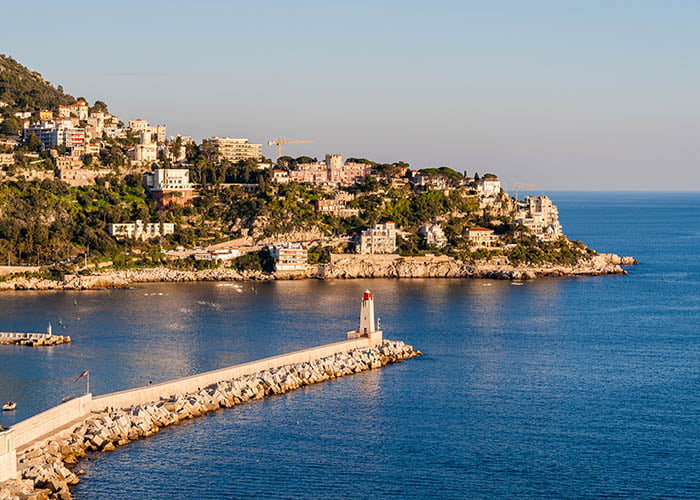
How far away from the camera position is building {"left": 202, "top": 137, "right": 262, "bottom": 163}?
303 ft

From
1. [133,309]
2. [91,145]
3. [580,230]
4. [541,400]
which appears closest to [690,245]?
[580,230]

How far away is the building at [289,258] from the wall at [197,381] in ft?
97.7

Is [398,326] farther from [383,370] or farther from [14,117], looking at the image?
[14,117]

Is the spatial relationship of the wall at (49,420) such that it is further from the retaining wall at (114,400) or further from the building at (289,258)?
the building at (289,258)

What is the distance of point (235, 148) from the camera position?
306ft

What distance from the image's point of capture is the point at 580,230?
114 m

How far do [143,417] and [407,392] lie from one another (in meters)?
9.03

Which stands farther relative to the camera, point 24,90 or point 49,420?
point 24,90

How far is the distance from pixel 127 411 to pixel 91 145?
193 feet

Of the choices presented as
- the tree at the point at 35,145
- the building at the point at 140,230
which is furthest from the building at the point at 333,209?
the tree at the point at 35,145

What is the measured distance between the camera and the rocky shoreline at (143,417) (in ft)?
69.2

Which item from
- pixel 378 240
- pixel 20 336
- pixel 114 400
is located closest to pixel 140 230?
pixel 378 240

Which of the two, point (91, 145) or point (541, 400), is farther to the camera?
point (91, 145)

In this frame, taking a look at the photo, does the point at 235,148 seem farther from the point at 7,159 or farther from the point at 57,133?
the point at 7,159
